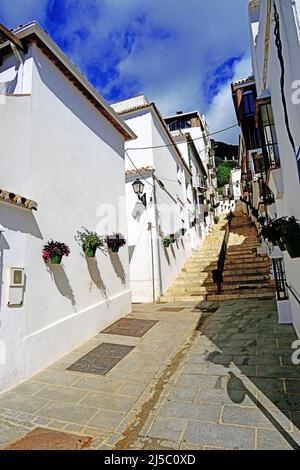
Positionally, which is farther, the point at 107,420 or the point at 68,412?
the point at 68,412

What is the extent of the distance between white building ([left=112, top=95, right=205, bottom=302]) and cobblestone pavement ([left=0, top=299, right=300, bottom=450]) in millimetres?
4554

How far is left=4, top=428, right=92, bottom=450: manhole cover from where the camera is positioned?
8.41ft

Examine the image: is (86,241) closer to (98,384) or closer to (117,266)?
(117,266)

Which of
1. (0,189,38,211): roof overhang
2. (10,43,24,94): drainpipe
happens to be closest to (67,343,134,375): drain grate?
(0,189,38,211): roof overhang

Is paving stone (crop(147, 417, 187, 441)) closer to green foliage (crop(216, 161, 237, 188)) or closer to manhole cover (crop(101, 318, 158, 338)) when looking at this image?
manhole cover (crop(101, 318, 158, 338))

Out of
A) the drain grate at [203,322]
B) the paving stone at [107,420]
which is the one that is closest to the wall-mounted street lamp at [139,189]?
the drain grate at [203,322]

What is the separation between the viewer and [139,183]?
940 cm

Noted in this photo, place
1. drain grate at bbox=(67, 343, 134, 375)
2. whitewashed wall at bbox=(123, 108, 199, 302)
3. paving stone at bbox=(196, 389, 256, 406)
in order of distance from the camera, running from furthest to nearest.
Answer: whitewashed wall at bbox=(123, 108, 199, 302)
drain grate at bbox=(67, 343, 134, 375)
paving stone at bbox=(196, 389, 256, 406)

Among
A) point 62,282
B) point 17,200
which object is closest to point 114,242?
point 62,282

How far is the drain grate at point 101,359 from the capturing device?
4430 millimetres

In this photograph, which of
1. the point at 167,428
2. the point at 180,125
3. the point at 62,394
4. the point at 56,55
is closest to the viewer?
the point at 167,428

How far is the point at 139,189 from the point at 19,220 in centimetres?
554

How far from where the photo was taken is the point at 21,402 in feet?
11.5
